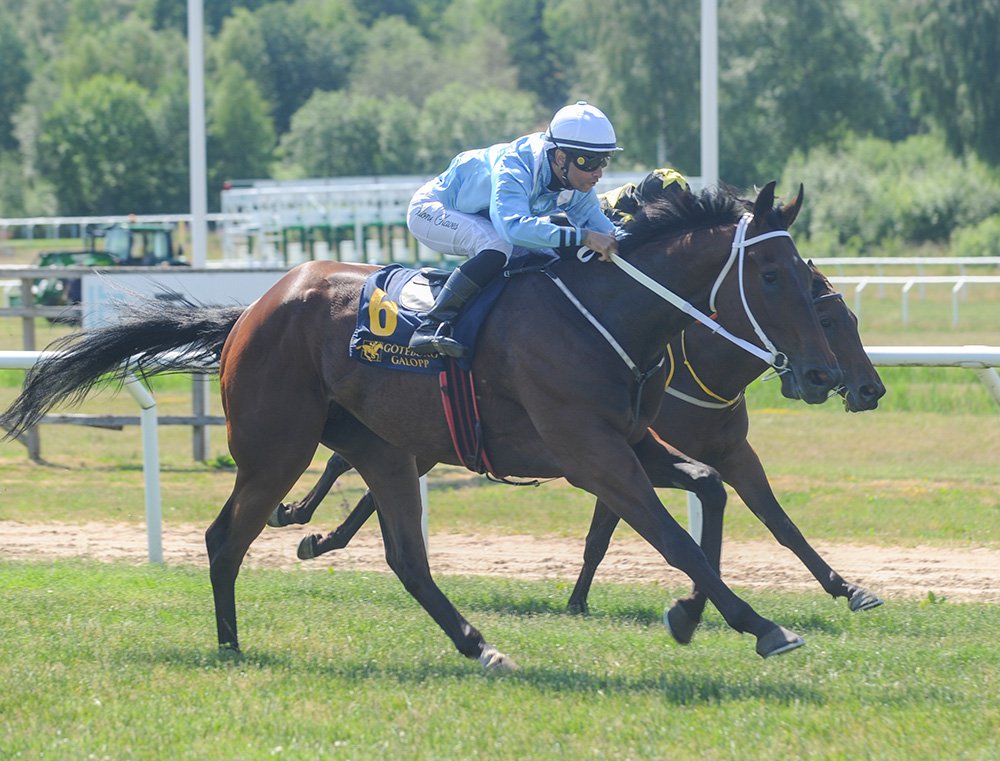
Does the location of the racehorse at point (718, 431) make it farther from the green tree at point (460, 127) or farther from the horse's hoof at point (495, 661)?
the green tree at point (460, 127)

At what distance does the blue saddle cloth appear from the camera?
5.68 m

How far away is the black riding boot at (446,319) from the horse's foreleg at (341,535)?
1.93 meters

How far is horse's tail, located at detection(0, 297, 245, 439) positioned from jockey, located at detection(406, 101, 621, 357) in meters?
1.22

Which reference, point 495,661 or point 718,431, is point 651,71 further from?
point 495,661

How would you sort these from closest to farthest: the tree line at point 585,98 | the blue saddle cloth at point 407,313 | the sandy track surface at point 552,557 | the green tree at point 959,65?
the blue saddle cloth at point 407,313
the sandy track surface at point 552,557
the green tree at point 959,65
the tree line at point 585,98

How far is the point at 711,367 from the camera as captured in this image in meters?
6.77

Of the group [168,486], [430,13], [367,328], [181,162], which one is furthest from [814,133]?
[430,13]

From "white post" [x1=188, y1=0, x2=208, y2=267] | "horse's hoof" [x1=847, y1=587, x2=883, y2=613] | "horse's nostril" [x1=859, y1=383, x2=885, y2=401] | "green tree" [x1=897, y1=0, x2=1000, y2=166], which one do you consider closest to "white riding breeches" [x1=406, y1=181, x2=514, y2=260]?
"horse's nostril" [x1=859, y1=383, x2=885, y2=401]

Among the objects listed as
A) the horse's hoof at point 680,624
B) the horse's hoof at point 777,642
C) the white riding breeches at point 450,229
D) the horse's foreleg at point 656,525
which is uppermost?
the white riding breeches at point 450,229

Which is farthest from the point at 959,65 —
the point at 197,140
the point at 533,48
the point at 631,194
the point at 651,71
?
the point at 533,48

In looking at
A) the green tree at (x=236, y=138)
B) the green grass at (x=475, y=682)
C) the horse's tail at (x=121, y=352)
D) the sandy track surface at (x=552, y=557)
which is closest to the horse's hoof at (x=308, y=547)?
the green grass at (x=475, y=682)

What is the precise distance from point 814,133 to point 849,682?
2115 inches

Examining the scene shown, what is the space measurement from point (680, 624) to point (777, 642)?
713 mm

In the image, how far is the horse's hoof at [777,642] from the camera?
491 cm
